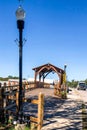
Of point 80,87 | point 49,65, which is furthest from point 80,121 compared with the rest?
point 80,87

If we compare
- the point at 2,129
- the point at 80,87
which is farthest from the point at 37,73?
the point at 2,129

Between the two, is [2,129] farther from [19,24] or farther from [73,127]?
[19,24]

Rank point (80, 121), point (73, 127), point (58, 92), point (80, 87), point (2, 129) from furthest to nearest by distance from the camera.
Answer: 1. point (80, 87)
2. point (58, 92)
3. point (80, 121)
4. point (73, 127)
5. point (2, 129)

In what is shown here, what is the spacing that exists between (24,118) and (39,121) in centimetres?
105

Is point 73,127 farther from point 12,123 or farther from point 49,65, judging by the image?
point 49,65

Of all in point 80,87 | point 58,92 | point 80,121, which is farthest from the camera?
point 80,87

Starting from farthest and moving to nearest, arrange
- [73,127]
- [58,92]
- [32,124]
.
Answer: [58,92]
[73,127]
[32,124]

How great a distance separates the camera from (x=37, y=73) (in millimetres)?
43781

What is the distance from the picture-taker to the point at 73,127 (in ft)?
37.6

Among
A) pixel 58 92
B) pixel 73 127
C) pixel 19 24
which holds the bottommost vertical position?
pixel 73 127

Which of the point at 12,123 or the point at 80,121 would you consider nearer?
the point at 12,123

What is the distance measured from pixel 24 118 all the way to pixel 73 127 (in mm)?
1952

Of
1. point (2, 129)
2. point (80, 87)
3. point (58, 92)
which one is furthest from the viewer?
point (80, 87)

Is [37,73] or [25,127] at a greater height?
[37,73]
